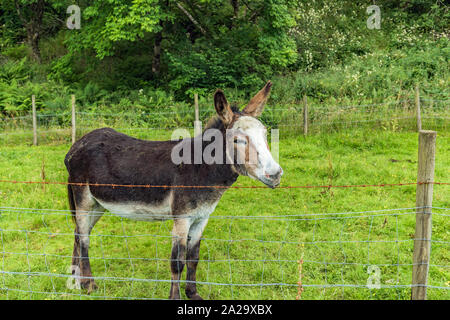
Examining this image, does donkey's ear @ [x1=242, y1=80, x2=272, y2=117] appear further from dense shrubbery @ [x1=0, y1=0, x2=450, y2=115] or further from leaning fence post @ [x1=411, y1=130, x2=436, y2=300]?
dense shrubbery @ [x1=0, y1=0, x2=450, y2=115]

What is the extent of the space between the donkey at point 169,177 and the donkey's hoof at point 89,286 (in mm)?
13

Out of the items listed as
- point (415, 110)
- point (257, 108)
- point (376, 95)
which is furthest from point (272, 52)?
point (257, 108)

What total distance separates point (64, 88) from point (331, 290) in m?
13.7

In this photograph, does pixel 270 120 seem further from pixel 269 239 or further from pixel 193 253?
pixel 193 253

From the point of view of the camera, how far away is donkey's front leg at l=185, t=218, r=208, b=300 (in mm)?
5306

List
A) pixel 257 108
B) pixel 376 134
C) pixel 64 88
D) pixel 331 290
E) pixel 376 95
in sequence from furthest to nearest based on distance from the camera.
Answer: pixel 64 88 < pixel 376 95 < pixel 376 134 < pixel 331 290 < pixel 257 108

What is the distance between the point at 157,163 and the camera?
210 inches

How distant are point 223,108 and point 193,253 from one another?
72.0 inches

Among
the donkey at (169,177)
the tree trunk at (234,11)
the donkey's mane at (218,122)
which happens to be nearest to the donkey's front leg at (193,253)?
the donkey at (169,177)

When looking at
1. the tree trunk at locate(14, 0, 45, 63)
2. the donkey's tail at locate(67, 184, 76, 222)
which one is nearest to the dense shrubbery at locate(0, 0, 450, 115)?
the tree trunk at locate(14, 0, 45, 63)

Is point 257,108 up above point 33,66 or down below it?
below

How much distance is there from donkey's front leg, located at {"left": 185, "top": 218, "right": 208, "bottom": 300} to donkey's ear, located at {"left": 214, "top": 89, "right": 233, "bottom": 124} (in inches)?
49.6

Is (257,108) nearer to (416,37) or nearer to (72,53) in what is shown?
(72,53)

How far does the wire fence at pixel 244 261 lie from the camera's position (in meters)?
5.52
